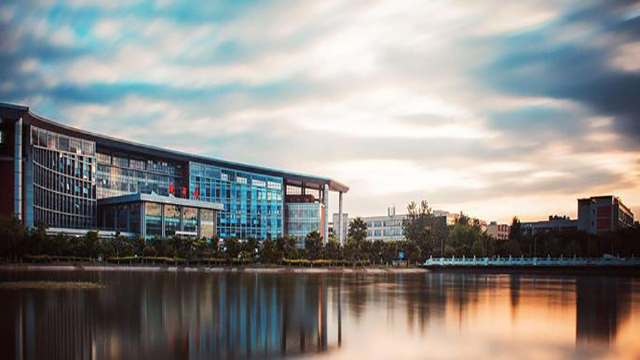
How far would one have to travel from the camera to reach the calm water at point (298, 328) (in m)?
14.4

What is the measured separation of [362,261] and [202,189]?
41.1m

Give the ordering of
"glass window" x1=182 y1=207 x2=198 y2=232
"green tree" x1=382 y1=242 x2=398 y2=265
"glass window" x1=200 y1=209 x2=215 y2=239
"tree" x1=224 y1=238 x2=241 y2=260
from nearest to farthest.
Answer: "tree" x1=224 y1=238 x2=241 y2=260, "green tree" x1=382 y1=242 x2=398 y2=265, "glass window" x1=182 y1=207 x2=198 y2=232, "glass window" x1=200 y1=209 x2=215 y2=239

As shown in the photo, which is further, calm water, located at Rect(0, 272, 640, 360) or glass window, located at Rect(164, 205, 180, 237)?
glass window, located at Rect(164, 205, 180, 237)

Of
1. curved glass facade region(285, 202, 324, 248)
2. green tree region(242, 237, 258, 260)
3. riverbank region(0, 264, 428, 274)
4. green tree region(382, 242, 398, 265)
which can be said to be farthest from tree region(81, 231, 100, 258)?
curved glass facade region(285, 202, 324, 248)

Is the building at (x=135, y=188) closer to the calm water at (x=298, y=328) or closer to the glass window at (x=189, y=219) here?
the glass window at (x=189, y=219)

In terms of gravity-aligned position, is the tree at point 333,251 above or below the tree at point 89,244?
below

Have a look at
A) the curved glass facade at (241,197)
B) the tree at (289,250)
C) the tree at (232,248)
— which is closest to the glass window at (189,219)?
the curved glass facade at (241,197)

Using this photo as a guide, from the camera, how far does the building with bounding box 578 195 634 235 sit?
411ft

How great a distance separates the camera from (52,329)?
1644 centimetres

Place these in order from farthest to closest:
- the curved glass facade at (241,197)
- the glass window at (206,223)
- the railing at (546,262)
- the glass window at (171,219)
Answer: the curved glass facade at (241,197), the glass window at (206,223), the glass window at (171,219), the railing at (546,262)

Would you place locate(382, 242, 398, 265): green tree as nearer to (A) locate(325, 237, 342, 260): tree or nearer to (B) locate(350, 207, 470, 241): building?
(A) locate(325, 237, 342, 260): tree

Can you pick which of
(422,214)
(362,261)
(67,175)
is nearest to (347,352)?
(362,261)

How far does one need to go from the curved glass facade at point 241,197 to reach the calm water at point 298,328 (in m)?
87.8

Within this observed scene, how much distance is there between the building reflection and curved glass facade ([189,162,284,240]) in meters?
87.4
